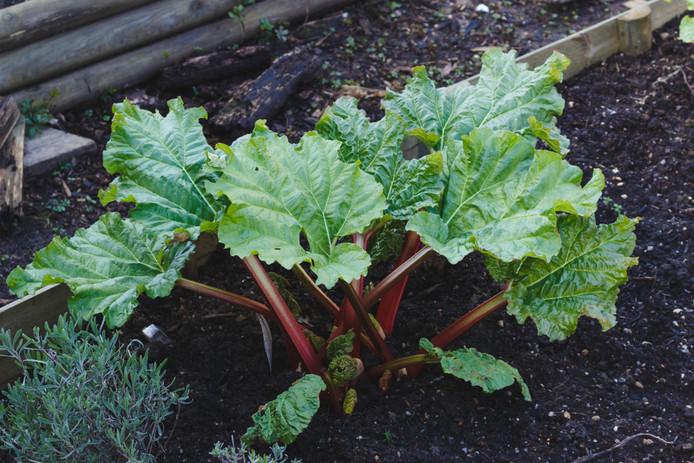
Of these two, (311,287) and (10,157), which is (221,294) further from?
(10,157)

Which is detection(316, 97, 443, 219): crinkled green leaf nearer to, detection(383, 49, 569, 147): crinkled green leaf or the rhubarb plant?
the rhubarb plant

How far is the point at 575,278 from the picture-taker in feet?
8.01

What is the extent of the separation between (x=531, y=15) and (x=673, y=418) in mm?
3612

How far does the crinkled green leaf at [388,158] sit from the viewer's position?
2.42m

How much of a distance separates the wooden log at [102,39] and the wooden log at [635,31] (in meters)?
2.66

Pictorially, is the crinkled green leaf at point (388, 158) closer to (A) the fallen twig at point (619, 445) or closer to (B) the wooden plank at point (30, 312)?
(A) the fallen twig at point (619, 445)

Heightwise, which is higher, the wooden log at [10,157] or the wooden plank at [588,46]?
the wooden log at [10,157]

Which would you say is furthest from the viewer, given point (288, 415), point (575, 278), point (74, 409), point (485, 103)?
point (485, 103)

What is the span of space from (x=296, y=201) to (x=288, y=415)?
2.28 feet

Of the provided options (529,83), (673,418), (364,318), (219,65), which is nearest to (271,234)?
(364,318)

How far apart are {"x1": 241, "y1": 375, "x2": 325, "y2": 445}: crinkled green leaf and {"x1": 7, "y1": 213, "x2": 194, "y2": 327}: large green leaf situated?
524 millimetres

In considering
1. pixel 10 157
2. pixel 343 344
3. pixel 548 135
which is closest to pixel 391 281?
pixel 343 344

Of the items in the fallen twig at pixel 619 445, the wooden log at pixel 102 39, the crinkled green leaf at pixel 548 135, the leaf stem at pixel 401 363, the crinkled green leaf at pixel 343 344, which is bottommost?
the fallen twig at pixel 619 445

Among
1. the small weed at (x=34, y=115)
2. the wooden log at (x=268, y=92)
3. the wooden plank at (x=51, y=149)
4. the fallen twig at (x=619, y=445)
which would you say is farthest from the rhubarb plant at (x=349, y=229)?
the small weed at (x=34, y=115)
